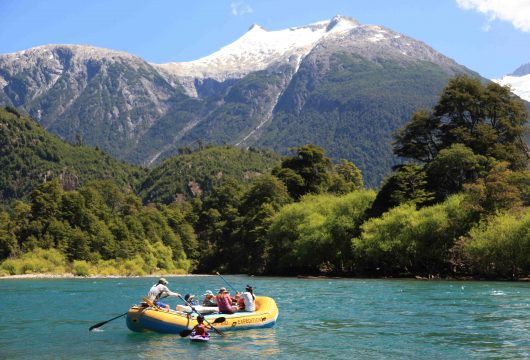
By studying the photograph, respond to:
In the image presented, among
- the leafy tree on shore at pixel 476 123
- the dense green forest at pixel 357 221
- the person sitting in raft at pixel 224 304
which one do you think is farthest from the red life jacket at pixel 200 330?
the leafy tree on shore at pixel 476 123

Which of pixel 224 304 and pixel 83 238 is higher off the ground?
pixel 83 238

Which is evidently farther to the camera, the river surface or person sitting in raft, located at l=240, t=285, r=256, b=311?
person sitting in raft, located at l=240, t=285, r=256, b=311

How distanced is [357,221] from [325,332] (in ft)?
198

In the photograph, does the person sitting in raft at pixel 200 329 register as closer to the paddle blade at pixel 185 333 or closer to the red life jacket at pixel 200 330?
the red life jacket at pixel 200 330

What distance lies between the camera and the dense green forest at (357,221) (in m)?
73.3

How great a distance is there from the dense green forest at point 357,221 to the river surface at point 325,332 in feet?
76.2

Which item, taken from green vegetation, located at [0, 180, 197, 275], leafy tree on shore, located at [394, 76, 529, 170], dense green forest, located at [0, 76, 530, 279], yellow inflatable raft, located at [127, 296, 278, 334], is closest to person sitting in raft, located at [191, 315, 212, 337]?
yellow inflatable raft, located at [127, 296, 278, 334]

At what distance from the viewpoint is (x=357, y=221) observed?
9250 cm

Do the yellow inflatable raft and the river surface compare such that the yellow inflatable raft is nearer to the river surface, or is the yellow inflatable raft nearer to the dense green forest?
the river surface

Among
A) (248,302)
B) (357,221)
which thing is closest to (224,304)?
(248,302)

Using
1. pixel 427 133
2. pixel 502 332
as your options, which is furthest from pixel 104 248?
pixel 502 332

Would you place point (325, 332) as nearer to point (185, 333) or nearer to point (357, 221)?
point (185, 333)

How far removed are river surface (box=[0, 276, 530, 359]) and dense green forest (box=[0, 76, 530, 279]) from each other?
23.2 metres

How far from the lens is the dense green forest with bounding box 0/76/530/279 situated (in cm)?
7331
